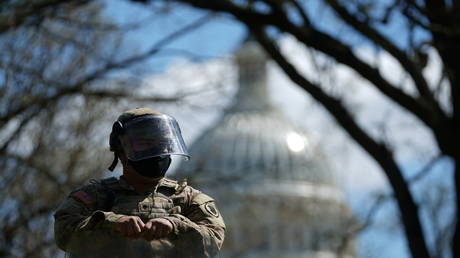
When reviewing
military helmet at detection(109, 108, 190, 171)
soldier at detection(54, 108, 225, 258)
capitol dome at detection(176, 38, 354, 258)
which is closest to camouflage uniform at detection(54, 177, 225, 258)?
soldier at detection(54, 108, 225, 258)

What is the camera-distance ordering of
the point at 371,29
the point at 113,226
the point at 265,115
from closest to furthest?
the point at 113,226, the point at 371,29, the point at 265,115

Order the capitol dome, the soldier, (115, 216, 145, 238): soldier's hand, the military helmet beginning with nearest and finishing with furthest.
A: (115, 216, 145, 238): soldier's hand
the soldier
the military helmet
the capitol dome

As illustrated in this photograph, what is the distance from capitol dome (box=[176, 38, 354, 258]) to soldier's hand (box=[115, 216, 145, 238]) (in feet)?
188

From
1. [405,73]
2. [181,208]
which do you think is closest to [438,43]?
[405,73]

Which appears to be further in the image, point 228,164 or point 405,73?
point 228,164

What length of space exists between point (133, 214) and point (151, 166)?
23cm

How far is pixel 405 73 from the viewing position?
12742 mm

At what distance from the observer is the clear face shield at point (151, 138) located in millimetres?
4973

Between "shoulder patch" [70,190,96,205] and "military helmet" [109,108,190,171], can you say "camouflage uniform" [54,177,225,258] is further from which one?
"military helmet" [109,108,190,171]

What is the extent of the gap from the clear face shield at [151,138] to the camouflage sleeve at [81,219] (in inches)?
9.6

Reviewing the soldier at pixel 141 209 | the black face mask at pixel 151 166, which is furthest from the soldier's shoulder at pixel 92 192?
the black face mask at pixel 151 166

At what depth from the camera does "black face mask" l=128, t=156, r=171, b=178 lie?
504 centimetres

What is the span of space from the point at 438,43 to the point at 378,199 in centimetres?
336

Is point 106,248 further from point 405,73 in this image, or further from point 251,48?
point 251,48
